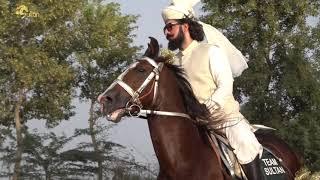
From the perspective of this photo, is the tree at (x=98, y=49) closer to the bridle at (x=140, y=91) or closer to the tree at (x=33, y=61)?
the tree at (x=33, y=61)

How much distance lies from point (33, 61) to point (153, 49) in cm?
1306

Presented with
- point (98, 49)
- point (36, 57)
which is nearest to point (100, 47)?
point (98, 49)

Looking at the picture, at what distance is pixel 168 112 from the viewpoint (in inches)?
236

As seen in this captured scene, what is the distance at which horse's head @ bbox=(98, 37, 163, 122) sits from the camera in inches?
220

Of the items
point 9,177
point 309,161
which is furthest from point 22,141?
point 309,161

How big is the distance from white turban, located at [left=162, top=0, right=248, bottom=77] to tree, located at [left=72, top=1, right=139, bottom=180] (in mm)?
15283

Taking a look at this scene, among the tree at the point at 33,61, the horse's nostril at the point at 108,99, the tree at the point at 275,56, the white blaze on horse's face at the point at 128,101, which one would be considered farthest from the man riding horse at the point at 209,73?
the tree at the point at 275,56

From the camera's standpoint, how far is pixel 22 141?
2033 cm

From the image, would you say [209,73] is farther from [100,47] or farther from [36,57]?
[100,47]

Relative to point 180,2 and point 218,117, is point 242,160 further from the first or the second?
point 180,2

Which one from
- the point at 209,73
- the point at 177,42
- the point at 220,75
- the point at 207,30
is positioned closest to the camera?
the point at 220,75

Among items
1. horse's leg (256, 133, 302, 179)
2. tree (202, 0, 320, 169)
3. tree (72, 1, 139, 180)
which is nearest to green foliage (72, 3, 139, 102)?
tree (72, 1, 139, 180)

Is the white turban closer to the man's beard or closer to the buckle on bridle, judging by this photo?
the man's beard

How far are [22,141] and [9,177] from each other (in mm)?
1386
